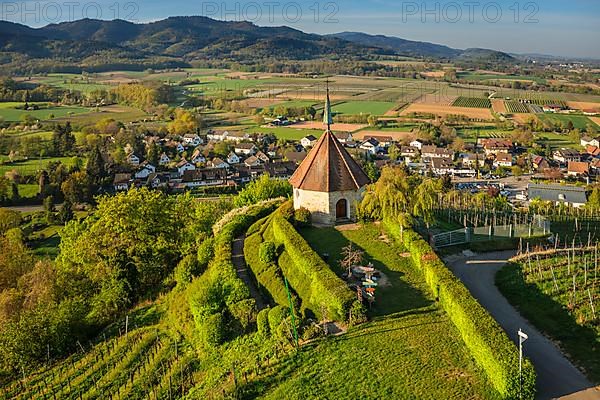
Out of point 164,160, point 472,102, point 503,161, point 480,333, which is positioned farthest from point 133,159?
point 472,102

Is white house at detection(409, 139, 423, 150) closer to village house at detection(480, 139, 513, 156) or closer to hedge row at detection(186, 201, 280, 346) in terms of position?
village house at detection(480, 139, 513, 156)

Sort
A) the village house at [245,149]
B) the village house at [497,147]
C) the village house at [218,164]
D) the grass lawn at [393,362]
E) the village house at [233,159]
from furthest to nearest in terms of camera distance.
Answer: the village house at [245,149], the village house at [497,147], the village house at [233,159], the village house at [218,164], the grass lawn at [393,362]

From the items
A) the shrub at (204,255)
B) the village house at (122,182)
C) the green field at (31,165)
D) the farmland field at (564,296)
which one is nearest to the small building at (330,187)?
the shrub at (204,255)

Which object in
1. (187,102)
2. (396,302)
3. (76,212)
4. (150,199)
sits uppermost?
(187,102)

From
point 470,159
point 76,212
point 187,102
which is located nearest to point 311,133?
point 470,159

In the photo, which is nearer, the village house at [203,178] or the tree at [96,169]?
the tree at [96,169]

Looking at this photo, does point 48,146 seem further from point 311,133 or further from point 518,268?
point 518,268

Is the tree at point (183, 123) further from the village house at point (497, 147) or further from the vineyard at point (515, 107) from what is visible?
the vineyard at point (515, 107)
